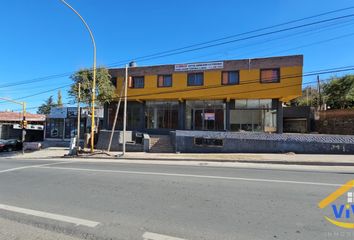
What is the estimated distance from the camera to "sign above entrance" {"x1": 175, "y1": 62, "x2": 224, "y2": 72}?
88.6 feet

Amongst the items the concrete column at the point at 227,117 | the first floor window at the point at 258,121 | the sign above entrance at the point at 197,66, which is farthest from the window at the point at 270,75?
the concrete column at the point at 227,117

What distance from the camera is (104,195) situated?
7215 mm

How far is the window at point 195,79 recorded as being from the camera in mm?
27688

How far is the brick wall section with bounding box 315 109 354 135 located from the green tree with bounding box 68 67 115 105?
23.8 m

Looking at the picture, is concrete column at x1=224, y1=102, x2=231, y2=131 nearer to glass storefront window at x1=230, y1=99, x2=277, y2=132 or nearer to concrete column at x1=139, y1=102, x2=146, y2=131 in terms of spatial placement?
glass storefront window at x1=230, y1=99, x2=277, y2=132

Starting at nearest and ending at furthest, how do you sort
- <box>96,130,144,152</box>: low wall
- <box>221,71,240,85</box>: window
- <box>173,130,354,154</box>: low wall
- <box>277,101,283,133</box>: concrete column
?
<box>173,130,354,154</box>: low wall < <box>96,130,144,152</box>: low wall < <box>277,101,283,133</box>: concrete column < <box>221,71,240,85</box>: window

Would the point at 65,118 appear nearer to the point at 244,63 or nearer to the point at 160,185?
the point at 244,63

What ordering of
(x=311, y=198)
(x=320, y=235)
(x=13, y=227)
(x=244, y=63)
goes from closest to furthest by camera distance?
(x=320, y=235)
(x=13, y=227)
(x=311, y=198)
(x=244, y=63)

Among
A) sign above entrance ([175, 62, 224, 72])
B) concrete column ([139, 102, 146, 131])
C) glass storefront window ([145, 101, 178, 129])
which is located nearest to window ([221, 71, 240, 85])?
sign above entrance ([175, 62, 224, 72])

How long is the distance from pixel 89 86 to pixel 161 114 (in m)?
8.00

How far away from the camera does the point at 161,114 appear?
1190 inches

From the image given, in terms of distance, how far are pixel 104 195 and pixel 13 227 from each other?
244 centimetres

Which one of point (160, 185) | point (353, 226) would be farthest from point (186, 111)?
point (353, 226)

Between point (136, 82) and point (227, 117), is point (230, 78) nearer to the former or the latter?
point (227, 117)
